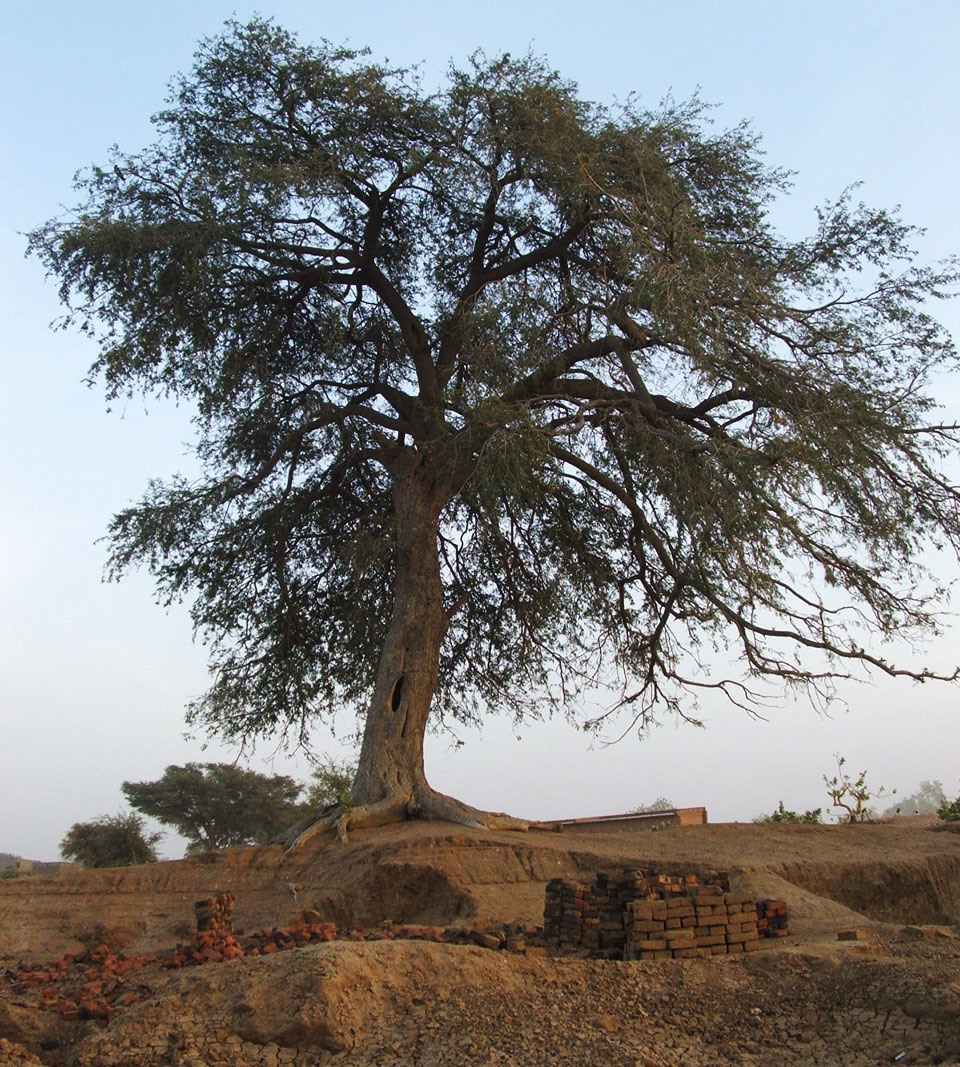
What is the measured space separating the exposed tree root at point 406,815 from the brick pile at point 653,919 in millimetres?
3768

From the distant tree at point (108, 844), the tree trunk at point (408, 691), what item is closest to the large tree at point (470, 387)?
the tree trunk at point (408, 691)

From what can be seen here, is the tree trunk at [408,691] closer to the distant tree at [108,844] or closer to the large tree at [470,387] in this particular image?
the large tree at [470,387]

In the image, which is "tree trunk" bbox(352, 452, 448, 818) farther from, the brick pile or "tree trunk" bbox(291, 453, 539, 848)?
the brick pile

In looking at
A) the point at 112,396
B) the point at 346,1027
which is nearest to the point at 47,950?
the point at 346,1027

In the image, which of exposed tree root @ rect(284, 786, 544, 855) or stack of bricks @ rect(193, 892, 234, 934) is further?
exposed tree root @ rect(284, 786, 544, 855)

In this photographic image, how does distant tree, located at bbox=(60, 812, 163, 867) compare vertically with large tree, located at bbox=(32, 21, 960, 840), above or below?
below

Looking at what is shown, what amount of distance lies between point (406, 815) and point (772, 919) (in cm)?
508

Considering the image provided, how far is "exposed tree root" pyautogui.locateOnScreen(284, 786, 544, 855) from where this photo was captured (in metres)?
11.7

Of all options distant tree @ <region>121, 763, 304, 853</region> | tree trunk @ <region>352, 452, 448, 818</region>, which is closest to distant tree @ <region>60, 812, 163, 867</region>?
distant tree @ <region>121, 763, 304, 853</region>

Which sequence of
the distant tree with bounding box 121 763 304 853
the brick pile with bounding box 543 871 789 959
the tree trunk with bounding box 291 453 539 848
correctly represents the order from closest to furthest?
1. the brick pile with bounding box 543 871 789 959
2. the tree trunk with bounding box 291 453 539 848
3. the distant tree with bounding box 121 763 304 853

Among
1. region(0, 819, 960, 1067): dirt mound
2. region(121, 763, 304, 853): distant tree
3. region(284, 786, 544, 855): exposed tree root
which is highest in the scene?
region(121, 763, 304, 853): distant tree

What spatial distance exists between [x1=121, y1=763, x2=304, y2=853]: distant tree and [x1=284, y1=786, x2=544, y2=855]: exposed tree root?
1666 centimetres

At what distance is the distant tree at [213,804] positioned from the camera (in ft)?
92.5

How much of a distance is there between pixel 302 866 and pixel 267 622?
4856 mm
